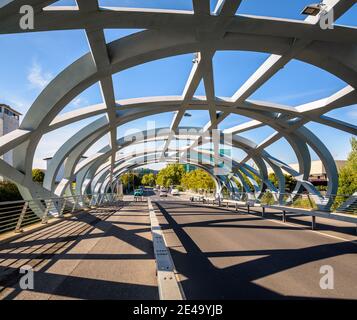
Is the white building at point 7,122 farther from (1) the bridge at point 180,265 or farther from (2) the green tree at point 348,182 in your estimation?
(2) the green tree at point 348,182

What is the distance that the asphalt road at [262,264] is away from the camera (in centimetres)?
453

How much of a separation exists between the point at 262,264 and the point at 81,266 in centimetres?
369

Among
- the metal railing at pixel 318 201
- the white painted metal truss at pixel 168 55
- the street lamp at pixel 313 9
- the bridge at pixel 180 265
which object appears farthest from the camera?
the metal railing at pixel 318 201

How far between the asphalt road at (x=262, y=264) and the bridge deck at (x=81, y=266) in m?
0.75

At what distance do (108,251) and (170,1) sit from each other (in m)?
6.67

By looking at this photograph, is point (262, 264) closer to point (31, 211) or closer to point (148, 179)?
point (31, 211)

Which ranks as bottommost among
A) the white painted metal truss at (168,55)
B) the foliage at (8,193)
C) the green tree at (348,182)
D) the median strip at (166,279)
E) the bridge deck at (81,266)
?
the bridge deck at (81,266)

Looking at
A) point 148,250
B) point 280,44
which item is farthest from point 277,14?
point 148,250

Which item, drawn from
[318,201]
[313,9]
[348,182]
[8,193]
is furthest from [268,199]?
[8,193]

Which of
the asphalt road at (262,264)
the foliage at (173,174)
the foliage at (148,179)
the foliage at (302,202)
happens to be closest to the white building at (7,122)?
the foliage at (302,202)

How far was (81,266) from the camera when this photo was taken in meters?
5.98

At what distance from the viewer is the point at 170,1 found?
790 cm
